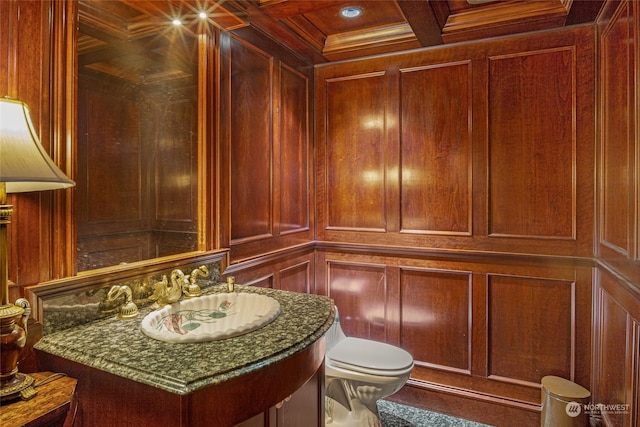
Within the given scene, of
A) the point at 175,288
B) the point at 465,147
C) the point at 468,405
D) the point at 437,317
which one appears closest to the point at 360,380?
the point at 437,317

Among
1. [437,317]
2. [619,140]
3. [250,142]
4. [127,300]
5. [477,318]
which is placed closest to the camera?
[127,300]

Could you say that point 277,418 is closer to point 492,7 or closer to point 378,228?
point 378,228

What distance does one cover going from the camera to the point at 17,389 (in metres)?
0.93

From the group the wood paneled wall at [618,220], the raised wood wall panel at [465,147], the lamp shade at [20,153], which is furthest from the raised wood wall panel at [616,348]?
the lamp shade at [20,153]

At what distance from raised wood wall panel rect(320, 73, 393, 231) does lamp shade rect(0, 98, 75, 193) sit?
1891mm

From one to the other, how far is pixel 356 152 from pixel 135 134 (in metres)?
1.48

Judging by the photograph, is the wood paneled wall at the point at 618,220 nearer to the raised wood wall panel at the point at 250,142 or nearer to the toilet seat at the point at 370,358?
the toilet seat at the point at 370,358

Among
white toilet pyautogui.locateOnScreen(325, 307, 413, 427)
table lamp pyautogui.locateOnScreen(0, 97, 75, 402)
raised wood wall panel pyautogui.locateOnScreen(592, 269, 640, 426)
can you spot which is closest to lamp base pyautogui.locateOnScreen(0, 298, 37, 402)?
table lamp pyautogui.locateOnScreen(0, 97, 75, 402)

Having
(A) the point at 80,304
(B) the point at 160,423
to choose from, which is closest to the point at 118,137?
(A) the point at 80,304

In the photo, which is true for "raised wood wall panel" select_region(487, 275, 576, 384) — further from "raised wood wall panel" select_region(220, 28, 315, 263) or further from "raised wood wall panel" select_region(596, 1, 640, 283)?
"raised wood wall panel" select_region(220, 28, 315, 263)

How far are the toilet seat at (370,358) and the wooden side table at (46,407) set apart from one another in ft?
4.08

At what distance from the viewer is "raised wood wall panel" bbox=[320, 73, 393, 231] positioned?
2.58 metres

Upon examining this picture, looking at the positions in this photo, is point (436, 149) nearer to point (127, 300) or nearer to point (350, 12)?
point (350, 12)

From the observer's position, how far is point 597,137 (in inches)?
80.4
